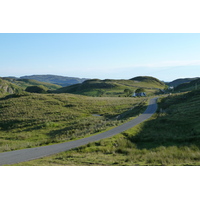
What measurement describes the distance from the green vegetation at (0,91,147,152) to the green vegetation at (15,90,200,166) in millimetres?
6213

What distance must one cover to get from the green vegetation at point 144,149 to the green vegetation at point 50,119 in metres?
6.21

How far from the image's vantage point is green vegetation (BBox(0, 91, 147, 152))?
33.9 metres

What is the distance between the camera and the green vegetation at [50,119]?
33.9 m

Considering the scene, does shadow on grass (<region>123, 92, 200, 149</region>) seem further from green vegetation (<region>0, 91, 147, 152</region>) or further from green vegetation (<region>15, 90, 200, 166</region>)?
green vegetation (<region>0, 91, 147, 152</region>)

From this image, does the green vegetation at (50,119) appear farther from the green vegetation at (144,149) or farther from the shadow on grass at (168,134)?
the green vegetation at (144,149)

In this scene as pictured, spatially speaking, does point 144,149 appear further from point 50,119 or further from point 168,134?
point 50,119

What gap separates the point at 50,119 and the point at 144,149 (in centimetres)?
3499

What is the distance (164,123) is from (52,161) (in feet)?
63.9

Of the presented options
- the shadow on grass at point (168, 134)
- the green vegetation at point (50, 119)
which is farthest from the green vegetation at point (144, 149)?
the green vegetation at point (50, 119)

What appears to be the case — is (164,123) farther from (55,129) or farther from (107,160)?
(55,129)

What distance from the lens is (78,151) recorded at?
1831 centimetres

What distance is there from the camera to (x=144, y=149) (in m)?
18.0

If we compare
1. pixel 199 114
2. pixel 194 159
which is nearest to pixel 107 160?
pixel 194 159

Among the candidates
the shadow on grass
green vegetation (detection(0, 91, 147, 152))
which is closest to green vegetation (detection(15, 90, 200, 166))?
the shadow on grass
